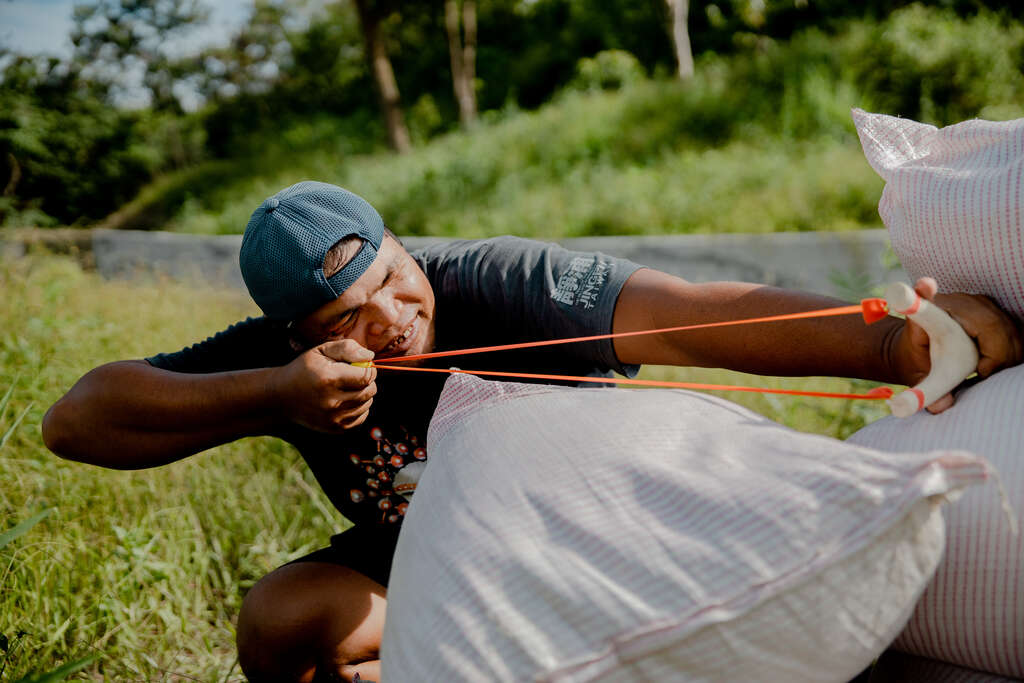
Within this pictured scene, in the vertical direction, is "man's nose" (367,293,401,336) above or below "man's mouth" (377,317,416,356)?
above

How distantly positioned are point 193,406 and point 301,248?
41 centimetres

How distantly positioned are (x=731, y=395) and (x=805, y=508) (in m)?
2.60

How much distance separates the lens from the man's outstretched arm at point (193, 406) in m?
1.50

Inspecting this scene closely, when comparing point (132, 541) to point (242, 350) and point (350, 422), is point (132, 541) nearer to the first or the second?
point (242, 350)

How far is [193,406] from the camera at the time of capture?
1.63 m

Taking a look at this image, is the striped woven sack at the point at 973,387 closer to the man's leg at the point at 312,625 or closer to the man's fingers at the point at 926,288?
the man's fingers at the point at 926,288

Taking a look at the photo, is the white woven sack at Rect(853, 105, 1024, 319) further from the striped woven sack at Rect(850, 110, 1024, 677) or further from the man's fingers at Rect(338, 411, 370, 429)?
the man's fingers at Rect(338, 411, 370, 429)

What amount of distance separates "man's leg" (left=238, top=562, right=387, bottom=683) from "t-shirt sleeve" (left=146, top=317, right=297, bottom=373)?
20.6 inches

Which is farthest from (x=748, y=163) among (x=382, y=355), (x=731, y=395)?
(x=382, y=355)

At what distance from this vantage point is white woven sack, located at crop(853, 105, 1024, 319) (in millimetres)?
1164

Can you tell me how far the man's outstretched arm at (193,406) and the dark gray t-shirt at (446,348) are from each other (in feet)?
0.56

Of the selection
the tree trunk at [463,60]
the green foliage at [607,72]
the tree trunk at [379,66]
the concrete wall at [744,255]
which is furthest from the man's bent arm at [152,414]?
the tree trunk at [463,60]

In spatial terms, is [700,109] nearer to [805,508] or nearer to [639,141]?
[639,141]

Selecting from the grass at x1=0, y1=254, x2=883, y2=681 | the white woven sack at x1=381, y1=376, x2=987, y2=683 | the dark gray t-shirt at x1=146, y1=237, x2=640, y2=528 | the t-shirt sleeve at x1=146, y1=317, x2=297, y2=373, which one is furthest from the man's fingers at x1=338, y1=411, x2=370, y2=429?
the grass at x1=0, y1=254, x2=883, y2=681
